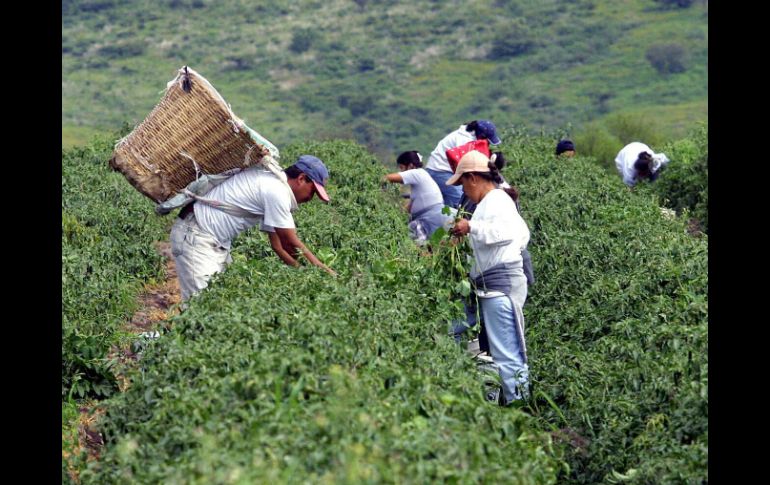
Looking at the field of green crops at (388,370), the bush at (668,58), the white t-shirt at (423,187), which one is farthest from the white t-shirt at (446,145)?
the bush at (668,58)

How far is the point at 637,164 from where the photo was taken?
17.0m

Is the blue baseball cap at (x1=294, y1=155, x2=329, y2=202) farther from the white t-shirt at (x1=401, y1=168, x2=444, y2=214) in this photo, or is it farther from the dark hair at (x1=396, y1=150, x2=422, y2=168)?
the dark hair at (x1=396, y1=150, x2=422, y2=168)

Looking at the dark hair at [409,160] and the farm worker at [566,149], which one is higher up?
the dark hair at [409,160]

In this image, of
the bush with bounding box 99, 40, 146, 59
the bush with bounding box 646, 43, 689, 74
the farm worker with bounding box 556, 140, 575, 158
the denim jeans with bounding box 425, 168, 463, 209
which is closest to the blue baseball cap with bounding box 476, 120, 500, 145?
the denim jeans with bounding box 425, 168, 463, 209

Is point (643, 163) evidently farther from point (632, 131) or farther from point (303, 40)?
point (303, 40)

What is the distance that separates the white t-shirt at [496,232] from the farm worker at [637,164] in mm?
9760

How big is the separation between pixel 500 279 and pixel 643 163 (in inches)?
390

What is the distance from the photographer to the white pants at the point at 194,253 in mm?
7777

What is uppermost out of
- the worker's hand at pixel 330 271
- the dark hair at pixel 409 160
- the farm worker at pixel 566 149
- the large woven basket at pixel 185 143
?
the large woven basket at pixel 185 143

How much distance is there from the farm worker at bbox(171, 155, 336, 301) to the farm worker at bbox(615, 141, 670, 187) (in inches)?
394

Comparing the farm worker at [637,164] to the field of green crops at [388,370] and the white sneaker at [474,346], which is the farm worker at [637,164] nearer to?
the field of green crops at [388,370]

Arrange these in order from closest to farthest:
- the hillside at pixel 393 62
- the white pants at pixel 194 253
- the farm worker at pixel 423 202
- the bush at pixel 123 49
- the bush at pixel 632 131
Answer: the white pants at pixel 194 253 < the farm worker at pixel 423 202 < the bush at pixel 632 131 < the hillside at pixel 393 62 < the bush at pixel 123 49

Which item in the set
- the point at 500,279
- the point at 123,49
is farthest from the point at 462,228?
the point at 123,49

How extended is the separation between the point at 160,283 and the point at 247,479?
25.0 ft
